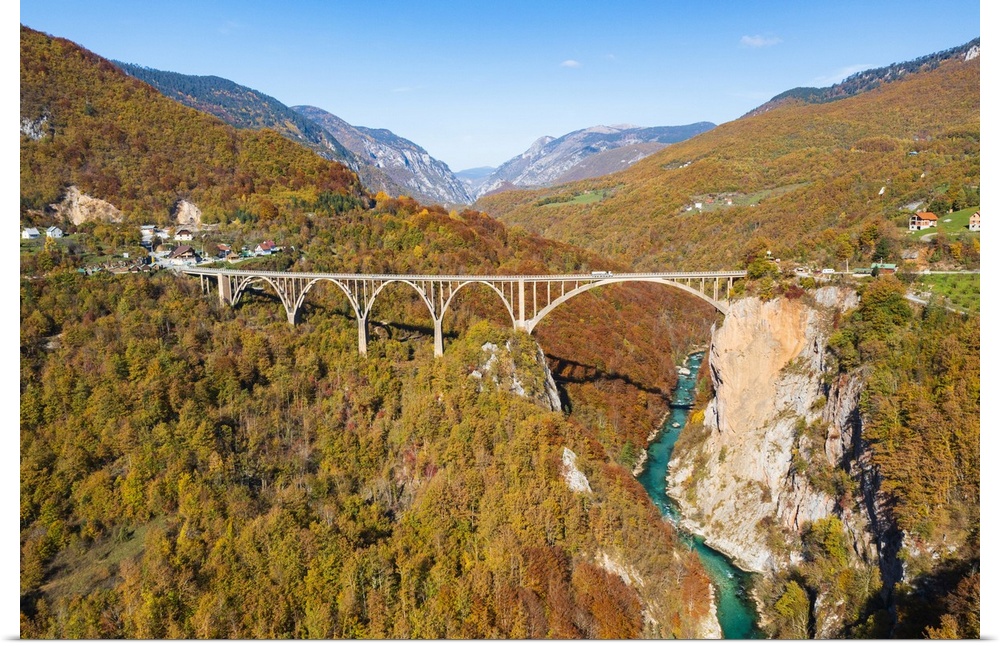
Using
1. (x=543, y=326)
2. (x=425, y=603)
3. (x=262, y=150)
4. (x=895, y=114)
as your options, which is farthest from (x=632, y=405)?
(x=895, y=114)

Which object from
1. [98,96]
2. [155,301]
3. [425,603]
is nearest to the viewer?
[425,603]

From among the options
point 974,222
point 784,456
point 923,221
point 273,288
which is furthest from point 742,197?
point 273,288

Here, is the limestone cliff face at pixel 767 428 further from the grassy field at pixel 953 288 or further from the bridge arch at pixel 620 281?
the grassy field at pixel 953 288

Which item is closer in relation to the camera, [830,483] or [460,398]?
[830,483]

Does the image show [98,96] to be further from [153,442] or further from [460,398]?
[460,398]

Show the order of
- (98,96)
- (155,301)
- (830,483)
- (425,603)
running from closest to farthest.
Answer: (425,603) → (830,483) → (155,301) → (98,96)

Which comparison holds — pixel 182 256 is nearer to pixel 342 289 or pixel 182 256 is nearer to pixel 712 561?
pixel 342 289
